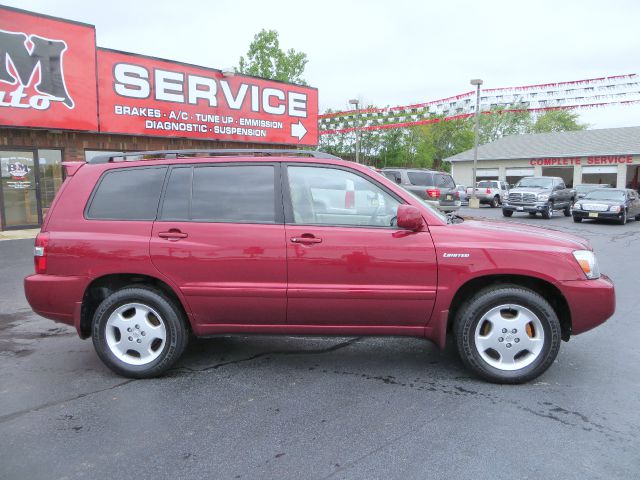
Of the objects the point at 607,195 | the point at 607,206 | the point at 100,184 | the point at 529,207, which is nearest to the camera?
the point at 100,184

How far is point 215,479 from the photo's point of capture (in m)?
2.58

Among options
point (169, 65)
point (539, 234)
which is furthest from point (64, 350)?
point (169, 65)

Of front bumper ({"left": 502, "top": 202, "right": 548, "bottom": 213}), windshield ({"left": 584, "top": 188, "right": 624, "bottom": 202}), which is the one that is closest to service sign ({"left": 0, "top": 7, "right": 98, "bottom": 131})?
front bumper ({"left": 502, "top": 202, "right": 548, "bottom": 213})

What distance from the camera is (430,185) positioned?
1802cm

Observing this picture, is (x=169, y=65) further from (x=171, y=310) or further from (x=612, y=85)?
(x=612, y=85)

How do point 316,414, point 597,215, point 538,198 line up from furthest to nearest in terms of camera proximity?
point 538,198 < point 597,215 < point 316,414

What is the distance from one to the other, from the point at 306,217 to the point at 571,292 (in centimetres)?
206

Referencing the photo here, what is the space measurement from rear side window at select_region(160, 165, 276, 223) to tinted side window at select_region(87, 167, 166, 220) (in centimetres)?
11

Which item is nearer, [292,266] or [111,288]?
[292,266]

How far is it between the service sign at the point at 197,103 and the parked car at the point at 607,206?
10497 mm

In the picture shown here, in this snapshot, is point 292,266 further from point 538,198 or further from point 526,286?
point 538,198

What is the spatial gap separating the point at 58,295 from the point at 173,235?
3.44 feet

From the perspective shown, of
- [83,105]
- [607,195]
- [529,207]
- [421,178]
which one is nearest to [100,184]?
[83,105]

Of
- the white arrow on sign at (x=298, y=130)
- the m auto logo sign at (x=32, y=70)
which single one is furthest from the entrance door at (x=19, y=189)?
the white arrow on sign at (x=298, y=130)
